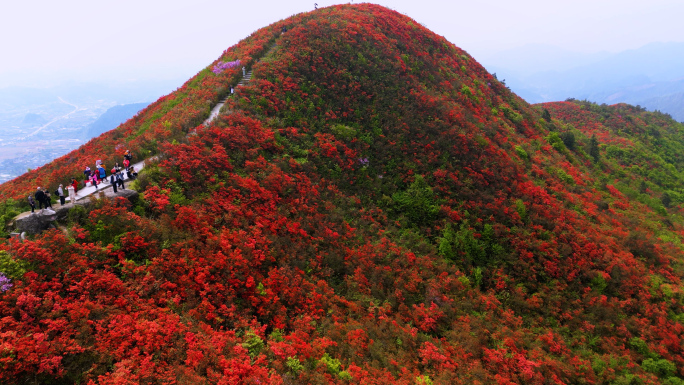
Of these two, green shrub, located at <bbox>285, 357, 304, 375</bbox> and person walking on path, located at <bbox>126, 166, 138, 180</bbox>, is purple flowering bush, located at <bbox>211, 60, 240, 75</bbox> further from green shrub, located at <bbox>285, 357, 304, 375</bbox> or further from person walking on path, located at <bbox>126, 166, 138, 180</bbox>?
green shrub, located at <bbox>285, 357, 304, 375</bbox>

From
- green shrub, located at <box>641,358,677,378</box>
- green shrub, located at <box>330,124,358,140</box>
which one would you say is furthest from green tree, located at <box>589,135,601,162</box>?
green shrub, located at <box>330,124,358,140</box>

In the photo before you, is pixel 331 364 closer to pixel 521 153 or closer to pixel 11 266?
pixel 11 266

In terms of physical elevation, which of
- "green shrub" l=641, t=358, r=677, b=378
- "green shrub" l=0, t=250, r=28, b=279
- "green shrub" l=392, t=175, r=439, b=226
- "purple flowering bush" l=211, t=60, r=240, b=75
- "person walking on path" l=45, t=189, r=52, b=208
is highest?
"purple flowering bush" l=211, t=60, r=240, b=75

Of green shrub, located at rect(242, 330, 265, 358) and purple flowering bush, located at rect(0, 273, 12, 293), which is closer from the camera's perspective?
purple flowering bush, located at rect(0, 273, 12, 293)

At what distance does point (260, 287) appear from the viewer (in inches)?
430

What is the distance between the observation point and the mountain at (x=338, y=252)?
8312mm

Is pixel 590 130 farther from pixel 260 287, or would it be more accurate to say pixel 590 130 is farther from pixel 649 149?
pixel 260 287

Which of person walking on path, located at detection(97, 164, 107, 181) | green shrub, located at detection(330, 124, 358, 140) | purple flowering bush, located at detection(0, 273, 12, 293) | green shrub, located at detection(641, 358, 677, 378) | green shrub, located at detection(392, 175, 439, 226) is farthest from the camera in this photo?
green shrub, located at detection(330, 124, 358, 140)

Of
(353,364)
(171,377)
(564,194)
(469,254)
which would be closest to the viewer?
(171,377)

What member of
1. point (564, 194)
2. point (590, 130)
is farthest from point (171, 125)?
point (590, 130)

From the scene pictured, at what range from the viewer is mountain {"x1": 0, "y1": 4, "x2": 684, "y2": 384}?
831cm

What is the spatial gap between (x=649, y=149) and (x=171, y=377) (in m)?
65.9

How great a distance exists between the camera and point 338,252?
1445 centimetres

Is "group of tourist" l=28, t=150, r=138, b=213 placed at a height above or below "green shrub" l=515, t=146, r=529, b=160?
above
